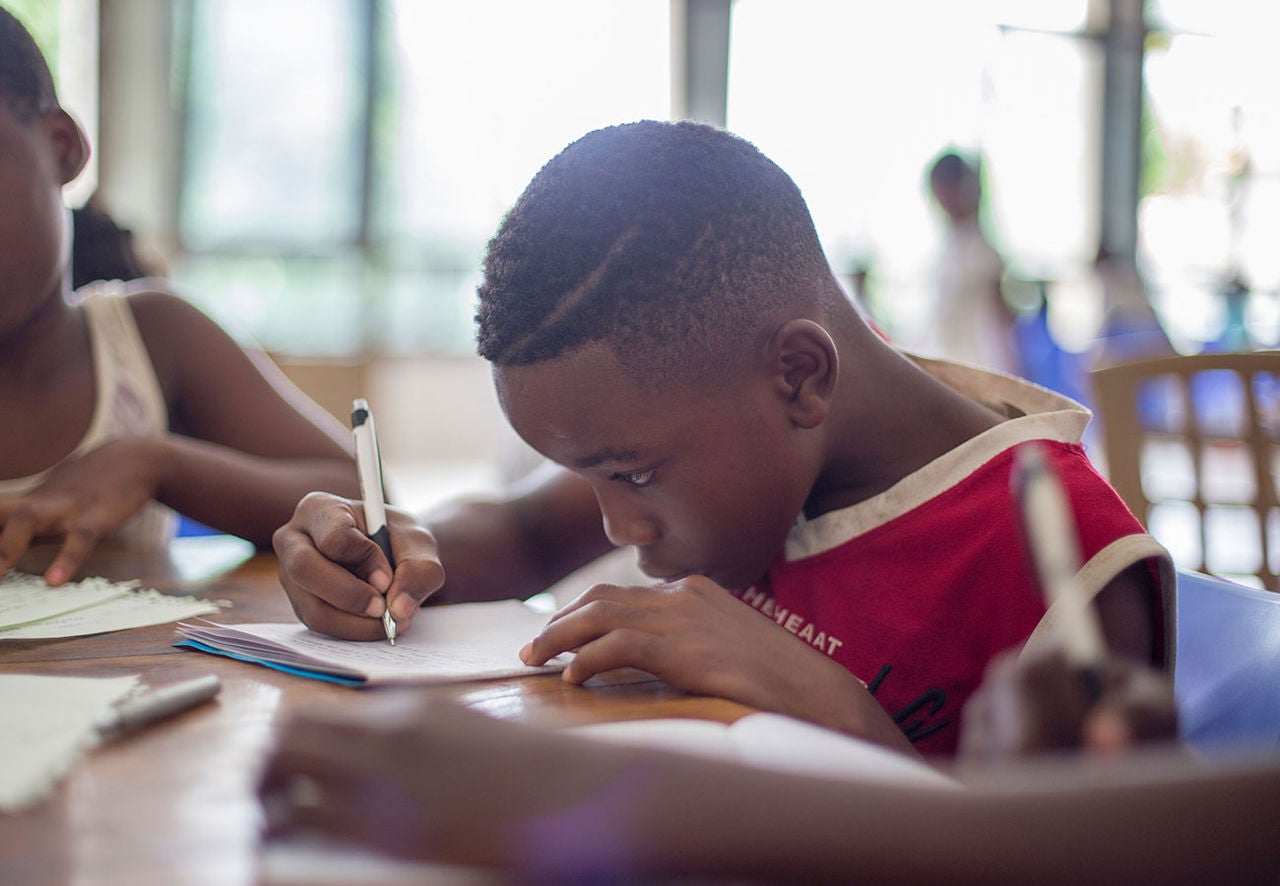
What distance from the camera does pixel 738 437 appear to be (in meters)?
0.81

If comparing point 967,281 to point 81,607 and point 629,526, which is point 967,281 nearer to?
point 629,526

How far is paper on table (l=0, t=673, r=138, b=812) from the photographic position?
44 centimetres

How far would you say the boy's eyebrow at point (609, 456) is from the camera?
790 millimetres

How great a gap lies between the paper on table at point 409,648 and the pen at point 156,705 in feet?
0.25

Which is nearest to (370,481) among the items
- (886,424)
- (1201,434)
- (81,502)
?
(81,502)

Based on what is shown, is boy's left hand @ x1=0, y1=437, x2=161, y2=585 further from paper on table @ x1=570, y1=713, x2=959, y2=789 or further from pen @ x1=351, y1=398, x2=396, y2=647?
paper on table @ x1=570, y1=713, x2=959, y2=789

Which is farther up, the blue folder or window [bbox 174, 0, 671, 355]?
window [bbox 174, 0, 671, 355]

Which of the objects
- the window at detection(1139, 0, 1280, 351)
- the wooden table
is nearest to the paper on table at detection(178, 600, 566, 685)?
the wooden table

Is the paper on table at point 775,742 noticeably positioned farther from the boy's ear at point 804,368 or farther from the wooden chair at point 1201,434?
the wooden chair at point 1201,434

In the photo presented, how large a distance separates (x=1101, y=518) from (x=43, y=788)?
0.63m

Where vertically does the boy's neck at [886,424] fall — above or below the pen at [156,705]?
above

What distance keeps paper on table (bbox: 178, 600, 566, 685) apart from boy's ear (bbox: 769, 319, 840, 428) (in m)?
0.26

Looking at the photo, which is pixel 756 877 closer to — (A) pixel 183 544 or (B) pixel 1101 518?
(B) pixel 1101 518

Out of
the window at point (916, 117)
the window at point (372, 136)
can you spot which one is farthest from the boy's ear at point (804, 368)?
the window at point (916, 117)
